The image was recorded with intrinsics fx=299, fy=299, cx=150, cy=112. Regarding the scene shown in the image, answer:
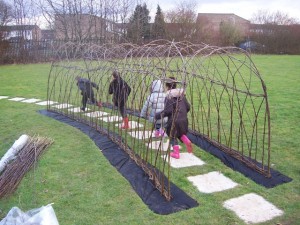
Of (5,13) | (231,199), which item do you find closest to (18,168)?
(231,199)

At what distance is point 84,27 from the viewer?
2616 centimetres

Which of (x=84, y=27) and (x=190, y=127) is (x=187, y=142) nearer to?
(x=190, y=127)

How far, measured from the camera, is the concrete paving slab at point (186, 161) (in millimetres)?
4785

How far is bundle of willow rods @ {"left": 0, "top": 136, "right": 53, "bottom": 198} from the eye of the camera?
3953 mm

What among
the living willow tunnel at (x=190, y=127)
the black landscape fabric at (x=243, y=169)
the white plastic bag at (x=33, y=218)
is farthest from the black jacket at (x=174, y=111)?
the white plastic bag at (x=33, y=218)

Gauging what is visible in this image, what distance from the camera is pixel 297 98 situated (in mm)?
9578

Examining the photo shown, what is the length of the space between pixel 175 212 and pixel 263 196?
1.19 m

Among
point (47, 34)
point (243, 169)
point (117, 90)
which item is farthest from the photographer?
point (47, 34)

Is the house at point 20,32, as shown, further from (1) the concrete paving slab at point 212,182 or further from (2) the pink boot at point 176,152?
(1) the concrete paving slab at point 212,182

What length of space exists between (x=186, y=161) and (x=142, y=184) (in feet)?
3.51

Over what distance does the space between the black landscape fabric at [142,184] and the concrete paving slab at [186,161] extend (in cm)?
60

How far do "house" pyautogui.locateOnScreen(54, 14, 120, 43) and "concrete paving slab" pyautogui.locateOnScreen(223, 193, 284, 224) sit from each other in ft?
71.9

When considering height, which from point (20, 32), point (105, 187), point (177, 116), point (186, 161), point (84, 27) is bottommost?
point (105, 187)

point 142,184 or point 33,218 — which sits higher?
point 33,218
